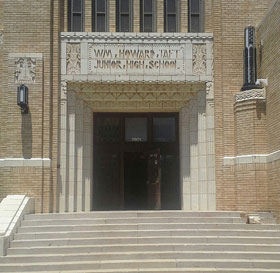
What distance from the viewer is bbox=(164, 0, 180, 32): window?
16.0m

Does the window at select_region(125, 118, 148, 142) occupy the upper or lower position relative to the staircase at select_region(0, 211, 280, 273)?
upper

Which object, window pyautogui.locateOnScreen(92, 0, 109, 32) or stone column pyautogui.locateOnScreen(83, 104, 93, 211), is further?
window pyautogui.locateOnScreen(92, 0, 109, 32)

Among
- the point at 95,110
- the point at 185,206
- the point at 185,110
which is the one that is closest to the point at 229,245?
the point at 185,206

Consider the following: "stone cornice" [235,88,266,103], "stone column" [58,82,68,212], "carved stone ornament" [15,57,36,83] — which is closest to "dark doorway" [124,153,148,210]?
"stone column" [58,82,68,212]

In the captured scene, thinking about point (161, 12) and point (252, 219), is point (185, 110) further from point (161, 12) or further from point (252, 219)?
point (252, 219)

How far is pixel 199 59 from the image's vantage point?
15617 millimetres

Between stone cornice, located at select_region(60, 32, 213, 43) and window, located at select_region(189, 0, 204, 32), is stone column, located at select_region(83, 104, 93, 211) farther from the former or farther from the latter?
window, located at select_region(189, 0, 204, 32)

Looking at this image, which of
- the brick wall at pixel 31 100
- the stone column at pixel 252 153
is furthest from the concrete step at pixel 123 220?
the brick wall at pixel 31 100

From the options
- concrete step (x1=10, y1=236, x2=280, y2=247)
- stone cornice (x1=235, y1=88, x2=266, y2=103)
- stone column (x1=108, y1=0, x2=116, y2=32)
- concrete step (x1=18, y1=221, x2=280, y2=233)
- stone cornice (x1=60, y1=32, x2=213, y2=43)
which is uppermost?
stone column (x1=108, y1=0, x2=116, y2=32)

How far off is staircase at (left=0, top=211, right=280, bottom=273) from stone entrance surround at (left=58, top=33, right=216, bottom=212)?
7.23 feet

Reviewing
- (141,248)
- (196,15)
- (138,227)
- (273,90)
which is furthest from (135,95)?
(141,248)

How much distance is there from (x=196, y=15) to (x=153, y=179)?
5.18 metres

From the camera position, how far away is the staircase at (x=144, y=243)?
1116 cm

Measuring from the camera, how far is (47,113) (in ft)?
49.1
